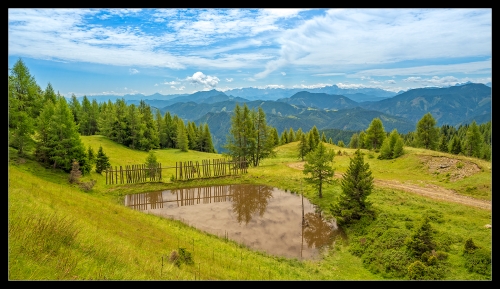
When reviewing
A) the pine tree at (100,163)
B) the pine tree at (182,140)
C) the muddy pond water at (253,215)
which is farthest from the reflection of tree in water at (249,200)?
the pine tree at (182,140)

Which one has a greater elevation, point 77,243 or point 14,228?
point 14,228

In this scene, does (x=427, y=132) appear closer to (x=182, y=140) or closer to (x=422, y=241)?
(x=422, y=241)

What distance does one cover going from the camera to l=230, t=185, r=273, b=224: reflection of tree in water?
24.0 meters

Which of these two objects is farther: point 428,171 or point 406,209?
point 428,171

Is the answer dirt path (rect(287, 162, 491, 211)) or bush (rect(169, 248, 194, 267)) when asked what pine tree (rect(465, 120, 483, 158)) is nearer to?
dirt path (rect(287, 162, 491, 211))

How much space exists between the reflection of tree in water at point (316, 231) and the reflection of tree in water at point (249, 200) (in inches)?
180

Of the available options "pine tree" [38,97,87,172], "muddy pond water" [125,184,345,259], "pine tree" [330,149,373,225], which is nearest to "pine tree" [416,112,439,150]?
"muddy pond water" [125,184,345,259]

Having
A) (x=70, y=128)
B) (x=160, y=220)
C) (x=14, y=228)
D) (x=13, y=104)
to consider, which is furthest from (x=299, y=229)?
(x=13, y=104)

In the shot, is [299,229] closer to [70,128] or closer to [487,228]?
[487,228]

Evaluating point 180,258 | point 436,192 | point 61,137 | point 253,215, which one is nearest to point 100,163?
point 61,137

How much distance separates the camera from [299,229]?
2066 cm

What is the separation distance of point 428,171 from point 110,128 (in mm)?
64276

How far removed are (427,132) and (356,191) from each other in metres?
57.3

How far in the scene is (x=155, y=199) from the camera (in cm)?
2781
